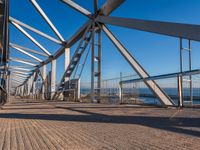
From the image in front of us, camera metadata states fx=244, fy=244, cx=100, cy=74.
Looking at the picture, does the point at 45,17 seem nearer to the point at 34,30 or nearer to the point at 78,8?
the point at 34,30

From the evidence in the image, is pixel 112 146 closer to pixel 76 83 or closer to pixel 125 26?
pixel 125 26

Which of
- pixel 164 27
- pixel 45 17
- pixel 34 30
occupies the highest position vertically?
pixel 45 17

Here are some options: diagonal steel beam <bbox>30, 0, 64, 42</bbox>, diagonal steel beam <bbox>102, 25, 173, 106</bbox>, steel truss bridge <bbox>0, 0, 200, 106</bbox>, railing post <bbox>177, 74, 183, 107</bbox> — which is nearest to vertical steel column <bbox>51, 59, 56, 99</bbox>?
steel truss bridge <bbox>0, 0, 200, 106</bbox>

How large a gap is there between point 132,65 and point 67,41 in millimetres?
9513

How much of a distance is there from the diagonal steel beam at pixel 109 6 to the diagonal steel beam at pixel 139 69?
0.85 meters

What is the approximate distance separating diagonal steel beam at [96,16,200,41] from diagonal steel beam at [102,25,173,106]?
4.56 feet

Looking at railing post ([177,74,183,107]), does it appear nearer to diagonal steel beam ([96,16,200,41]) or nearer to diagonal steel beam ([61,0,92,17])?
diagonal steel beam ([96,16,200,41])

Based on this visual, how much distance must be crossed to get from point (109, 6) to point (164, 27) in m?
4.87

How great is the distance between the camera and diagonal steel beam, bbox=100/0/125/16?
10541 millimetres

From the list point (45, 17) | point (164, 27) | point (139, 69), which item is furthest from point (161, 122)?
point (45, 17)

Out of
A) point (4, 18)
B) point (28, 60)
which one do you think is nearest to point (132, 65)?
point (4, 18)

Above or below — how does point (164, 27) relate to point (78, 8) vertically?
below

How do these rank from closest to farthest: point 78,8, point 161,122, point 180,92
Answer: point 161,122, point 180,92, point 78,8

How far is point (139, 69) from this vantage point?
32.1 feet
